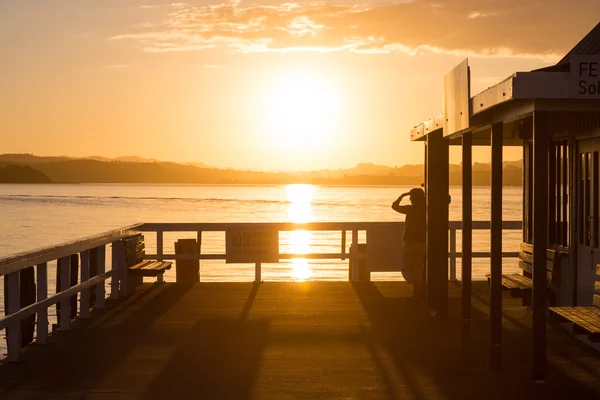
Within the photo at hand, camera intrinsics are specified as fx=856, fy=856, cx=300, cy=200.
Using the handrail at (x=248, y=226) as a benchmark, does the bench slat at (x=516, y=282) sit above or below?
below

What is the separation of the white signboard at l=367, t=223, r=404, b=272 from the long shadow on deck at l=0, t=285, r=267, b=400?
4.61 m

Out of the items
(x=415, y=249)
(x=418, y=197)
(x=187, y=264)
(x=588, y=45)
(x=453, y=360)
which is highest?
(x=588, y=45)

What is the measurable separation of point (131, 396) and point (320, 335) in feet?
11.8

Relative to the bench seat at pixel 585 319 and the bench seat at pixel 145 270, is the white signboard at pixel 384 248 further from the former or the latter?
the bench seat at pixel 585 319

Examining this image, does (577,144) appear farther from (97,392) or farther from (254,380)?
(97,392)

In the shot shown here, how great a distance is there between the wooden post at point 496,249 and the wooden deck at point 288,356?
0.27 metres

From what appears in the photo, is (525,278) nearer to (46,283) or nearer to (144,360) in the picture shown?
(144,360)

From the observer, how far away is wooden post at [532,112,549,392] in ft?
24.9

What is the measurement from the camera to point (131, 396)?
761 cm

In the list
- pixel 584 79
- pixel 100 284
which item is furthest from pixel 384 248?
pixel 584 79

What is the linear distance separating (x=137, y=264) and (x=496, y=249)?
783cm

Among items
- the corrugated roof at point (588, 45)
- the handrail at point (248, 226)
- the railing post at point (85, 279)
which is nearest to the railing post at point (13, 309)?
the railing post at point (85, 279)

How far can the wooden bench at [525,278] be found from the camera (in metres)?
11.2

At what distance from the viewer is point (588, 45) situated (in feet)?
40.2
